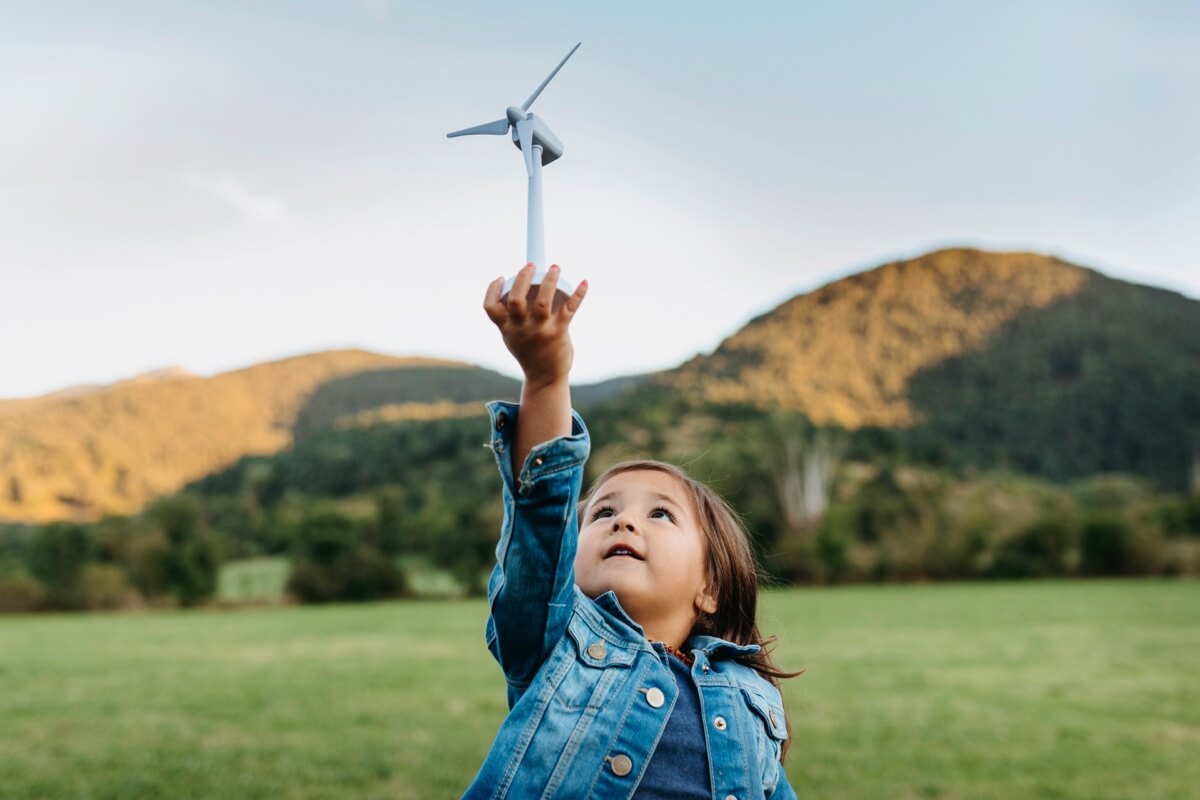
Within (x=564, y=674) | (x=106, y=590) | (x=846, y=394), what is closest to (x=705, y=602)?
(x=564, y=674)

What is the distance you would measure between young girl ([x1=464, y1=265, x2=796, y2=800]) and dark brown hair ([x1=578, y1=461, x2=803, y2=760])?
0.05 ft

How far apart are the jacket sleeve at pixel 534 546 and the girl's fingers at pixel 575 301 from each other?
0.27 metres

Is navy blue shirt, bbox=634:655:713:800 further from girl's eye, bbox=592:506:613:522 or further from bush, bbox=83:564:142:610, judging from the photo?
bush, bbox=83:564:142:610

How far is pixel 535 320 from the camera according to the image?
3.98 ft

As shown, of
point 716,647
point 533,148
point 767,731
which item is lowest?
point 767,731

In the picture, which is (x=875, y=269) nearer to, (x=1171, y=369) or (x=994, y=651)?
(x=1171, y=369)

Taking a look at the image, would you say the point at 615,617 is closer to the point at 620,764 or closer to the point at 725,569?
the point at 620,764

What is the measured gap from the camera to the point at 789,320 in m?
97.0

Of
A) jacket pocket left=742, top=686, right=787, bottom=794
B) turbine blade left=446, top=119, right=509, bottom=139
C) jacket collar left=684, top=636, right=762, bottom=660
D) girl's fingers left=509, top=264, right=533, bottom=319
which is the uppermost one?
turbine blade left=446, top=119, right=509, bottom=139

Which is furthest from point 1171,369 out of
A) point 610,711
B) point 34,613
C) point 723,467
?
point 610,711

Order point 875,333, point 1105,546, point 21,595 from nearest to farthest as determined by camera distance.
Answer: point 21,595 < point 1105,546 < point 875,333

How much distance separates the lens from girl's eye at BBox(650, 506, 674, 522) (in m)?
1.86

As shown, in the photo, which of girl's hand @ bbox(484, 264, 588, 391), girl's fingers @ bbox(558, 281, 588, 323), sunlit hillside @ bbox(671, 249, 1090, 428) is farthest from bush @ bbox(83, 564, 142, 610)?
sunlit hillside @ bbox(671, 249, 1090, 428)

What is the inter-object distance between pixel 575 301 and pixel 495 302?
0.10 meters
